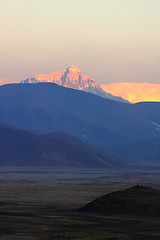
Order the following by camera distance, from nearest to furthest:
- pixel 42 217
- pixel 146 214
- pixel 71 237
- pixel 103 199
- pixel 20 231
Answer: pixel 71 237, pixel 20 231, pixel 42 217, pixel 146 214, pixel 103 199

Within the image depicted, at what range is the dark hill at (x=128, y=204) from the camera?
73625 millimetres

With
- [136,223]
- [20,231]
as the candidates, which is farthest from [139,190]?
[20,231]

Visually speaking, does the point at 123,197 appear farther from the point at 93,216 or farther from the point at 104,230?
the point at 104,230

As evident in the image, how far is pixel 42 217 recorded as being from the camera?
66.8 metres

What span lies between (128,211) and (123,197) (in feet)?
10.9

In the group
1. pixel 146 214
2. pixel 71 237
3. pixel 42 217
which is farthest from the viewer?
pixel 146 214

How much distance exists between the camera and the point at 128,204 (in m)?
75.8

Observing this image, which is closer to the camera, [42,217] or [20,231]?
Result: [20,231]

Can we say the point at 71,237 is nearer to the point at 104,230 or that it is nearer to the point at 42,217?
the point at 104,230

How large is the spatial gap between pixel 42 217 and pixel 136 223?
1022cm

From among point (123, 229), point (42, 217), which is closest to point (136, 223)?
point (123, 229)

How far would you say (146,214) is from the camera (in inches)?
2859

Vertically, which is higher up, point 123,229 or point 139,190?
point 139,190

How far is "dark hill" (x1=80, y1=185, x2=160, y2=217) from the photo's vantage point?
7362cm
